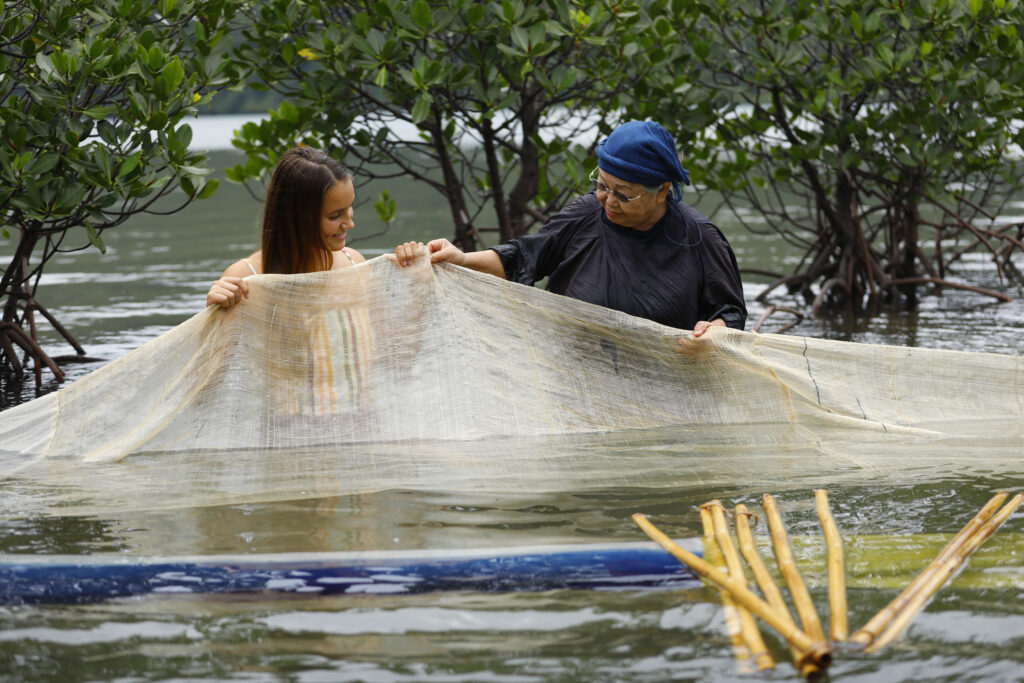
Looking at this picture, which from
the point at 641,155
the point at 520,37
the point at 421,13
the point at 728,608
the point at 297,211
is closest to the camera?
the point at 728,608

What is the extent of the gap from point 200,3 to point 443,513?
406cm

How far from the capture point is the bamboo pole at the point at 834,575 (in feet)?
9.43

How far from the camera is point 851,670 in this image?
2732mm

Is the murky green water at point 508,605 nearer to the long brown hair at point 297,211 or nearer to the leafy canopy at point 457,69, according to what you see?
the long brown hair at point 297,211

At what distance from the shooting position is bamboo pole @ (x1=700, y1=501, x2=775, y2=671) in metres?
2.76

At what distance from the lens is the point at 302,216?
4.72 m

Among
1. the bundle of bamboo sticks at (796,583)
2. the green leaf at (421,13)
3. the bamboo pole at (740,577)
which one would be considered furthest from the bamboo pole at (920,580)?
the green leaf at (421,13)

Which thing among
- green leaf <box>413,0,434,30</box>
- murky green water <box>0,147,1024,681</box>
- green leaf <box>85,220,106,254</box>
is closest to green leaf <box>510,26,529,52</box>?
green leaf <box>413,0,434,30</box>

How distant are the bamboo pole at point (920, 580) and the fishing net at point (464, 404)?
1.75ft

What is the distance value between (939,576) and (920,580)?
92mm

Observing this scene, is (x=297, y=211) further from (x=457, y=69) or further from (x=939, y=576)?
(x=457, y=69)

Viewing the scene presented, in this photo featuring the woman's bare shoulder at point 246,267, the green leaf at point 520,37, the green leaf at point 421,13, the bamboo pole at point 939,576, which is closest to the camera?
the bamboo pole at point 939,576

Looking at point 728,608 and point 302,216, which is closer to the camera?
point 728,608

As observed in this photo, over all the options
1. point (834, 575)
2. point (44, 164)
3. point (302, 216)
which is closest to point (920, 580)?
point (834, 575)
